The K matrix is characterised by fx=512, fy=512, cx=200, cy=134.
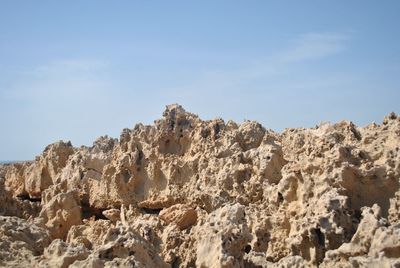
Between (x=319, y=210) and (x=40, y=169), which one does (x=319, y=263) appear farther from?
(x=40, y=169)

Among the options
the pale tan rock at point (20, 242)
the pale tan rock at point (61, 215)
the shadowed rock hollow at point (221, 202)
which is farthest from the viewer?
the pale tan rock at point (61, 215)

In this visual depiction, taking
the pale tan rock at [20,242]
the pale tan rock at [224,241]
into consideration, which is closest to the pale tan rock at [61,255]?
the pale tan rock at [20,242]

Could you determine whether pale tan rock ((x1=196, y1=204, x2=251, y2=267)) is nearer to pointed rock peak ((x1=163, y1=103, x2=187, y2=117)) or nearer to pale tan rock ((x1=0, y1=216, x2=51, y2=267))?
pale tan rock ((x1=0, y1=216, x2=51, y2=267))

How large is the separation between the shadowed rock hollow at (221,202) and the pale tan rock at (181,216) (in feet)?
0.08

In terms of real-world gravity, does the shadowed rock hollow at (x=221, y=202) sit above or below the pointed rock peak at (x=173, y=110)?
below

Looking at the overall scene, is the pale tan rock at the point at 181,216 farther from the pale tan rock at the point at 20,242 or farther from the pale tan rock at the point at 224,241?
the pale tan rock at the point at 20,242

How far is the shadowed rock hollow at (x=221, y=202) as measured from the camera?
5.43 m

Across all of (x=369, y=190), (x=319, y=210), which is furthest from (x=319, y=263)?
(x=369, y=190)

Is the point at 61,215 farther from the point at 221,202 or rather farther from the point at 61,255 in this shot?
the point at 61,255

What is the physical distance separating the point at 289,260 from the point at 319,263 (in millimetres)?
722

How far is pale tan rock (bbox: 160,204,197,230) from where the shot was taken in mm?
8969

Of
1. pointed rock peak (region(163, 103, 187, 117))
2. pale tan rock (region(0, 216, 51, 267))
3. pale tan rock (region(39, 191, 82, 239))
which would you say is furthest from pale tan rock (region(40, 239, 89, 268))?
pointed rock peak (region(163, 103, 187, 117))

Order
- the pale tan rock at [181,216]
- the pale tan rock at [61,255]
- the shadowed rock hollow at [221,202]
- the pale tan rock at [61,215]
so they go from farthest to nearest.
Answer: the pale tan rock at [61,215] < the pale tan rock at [181,216] < the shadowed rock hollow at [221,202] < the pale tan rock at [61,255]

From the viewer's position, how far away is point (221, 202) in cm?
883
